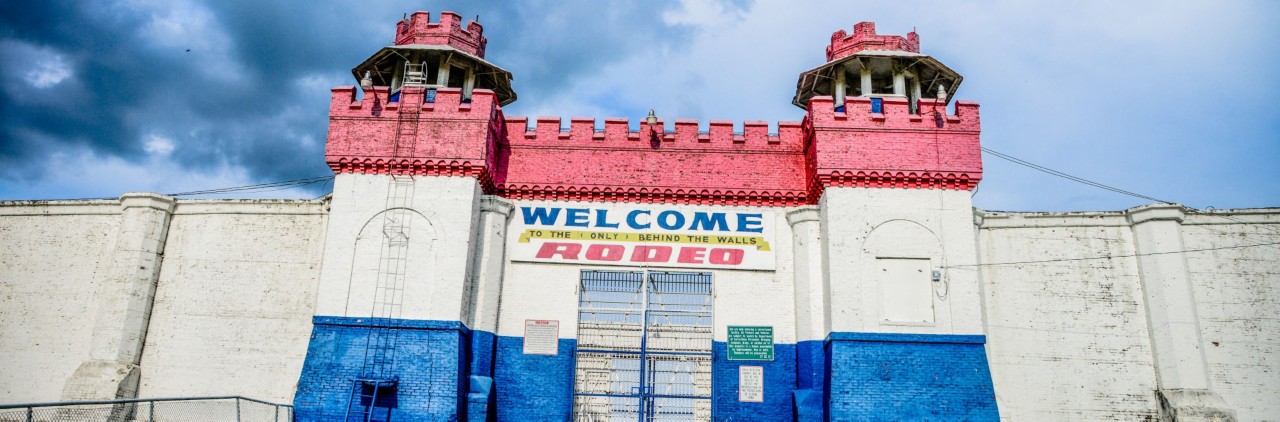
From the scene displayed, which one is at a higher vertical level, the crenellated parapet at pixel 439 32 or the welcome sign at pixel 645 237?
the crenellated parapet at pixel 439 32

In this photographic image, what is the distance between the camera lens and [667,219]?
20797 mm

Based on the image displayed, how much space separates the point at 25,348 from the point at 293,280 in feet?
20.8

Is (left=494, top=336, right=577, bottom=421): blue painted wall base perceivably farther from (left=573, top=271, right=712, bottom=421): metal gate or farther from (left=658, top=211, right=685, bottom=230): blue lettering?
(left=658, top=211, right=685, bottom=230): blue lettering

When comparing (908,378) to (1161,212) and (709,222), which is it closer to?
(709,222)

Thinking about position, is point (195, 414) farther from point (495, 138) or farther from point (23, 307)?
point (495, 138)

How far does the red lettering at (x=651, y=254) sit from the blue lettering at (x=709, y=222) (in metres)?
0.86

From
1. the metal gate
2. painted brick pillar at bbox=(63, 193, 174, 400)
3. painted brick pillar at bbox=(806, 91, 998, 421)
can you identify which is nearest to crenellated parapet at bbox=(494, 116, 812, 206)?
painted brick pillar at bbox=(806, 91, 998, 421)

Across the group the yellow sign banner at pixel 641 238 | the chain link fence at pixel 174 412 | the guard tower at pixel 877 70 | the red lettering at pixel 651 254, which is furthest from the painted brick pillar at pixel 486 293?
the guard tower at pixel 877 70

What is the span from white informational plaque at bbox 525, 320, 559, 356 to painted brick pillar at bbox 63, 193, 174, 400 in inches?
346

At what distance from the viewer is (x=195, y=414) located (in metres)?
17.4

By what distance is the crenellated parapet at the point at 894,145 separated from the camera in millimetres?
19969

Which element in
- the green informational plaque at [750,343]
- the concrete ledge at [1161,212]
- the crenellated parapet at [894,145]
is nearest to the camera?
the green informational plaque at [750,343]

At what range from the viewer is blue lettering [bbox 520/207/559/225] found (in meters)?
20.8

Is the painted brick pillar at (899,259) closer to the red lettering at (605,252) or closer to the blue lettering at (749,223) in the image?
the blue lettering at (749,223)
